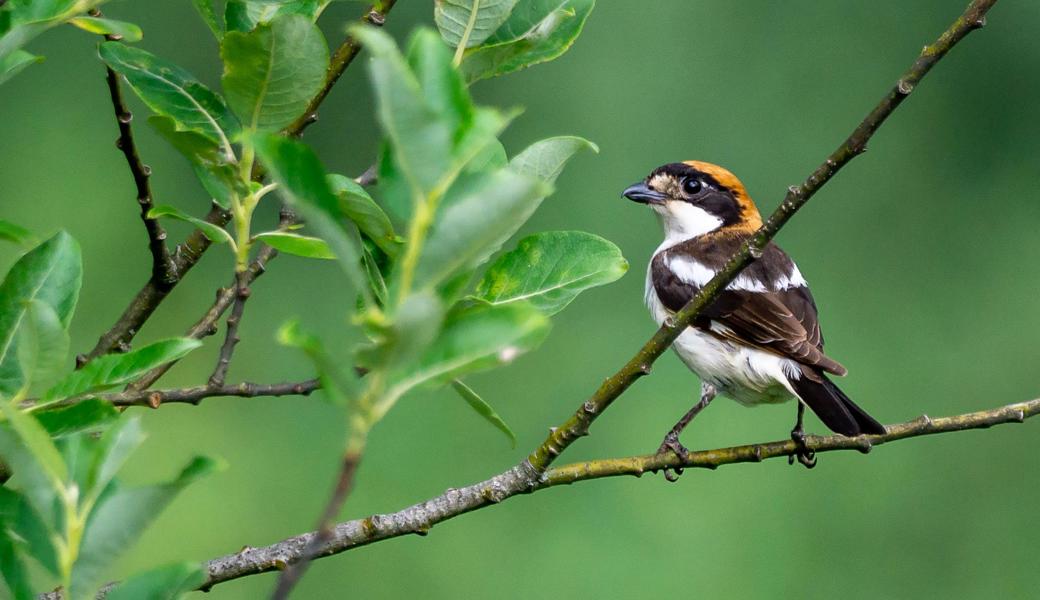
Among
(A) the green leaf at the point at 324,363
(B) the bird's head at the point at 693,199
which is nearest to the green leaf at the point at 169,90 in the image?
(A) the green leaf at the point at 324,363

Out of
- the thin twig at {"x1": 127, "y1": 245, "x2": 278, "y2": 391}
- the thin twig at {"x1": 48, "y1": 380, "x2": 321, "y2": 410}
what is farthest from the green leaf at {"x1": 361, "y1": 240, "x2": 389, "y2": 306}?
the thin twig at {"x1": 127, "y1": 245, "x2": 278, "y2": 391}

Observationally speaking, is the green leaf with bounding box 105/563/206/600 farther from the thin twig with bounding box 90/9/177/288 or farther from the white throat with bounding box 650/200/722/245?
the white throat with bounding box 650/200/722/245

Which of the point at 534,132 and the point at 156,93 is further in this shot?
the point at 534,132

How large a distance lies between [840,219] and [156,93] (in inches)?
354

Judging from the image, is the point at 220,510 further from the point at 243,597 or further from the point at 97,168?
the point at 97,168

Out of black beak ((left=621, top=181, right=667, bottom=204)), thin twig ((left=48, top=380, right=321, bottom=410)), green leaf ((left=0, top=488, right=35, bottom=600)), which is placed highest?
green leaf ((left=0, top=488, right=35, bottom=600))

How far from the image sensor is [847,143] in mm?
1979

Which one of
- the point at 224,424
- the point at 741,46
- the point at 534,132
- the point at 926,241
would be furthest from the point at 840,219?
the point at 224,424

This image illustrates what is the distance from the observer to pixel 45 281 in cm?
176

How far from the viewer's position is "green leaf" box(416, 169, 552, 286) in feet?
3.67

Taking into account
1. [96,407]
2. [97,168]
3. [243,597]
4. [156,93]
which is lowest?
[243,597]

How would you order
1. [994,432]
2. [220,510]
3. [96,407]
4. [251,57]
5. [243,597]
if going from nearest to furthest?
[96,407] < [251,57] < [243,597] < [220,510] < [994,432]

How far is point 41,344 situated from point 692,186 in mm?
4050

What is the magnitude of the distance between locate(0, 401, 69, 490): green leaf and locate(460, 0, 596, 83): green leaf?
0.91m
